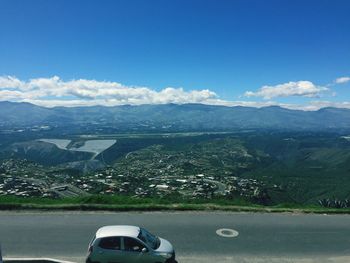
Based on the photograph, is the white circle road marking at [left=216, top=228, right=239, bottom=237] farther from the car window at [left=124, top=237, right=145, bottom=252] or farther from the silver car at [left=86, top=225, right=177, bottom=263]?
the car window at [left=124, top=237, right=145, bottom=252]

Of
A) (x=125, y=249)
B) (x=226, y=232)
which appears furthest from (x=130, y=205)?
(x=125, y=249)

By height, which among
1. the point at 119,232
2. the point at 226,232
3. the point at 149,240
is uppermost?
the point at 119,232

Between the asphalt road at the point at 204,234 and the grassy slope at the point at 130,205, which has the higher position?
the grassy slope at the point at 130,205

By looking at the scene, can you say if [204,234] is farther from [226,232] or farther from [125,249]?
[125,249]

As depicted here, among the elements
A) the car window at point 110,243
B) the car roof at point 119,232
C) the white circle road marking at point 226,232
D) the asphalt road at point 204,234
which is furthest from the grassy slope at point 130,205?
the car window at point 110,243

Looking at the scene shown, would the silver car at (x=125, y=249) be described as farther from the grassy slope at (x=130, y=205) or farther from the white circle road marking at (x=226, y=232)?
the grassy slope at (x=130, y=205)

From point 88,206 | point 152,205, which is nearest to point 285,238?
point 152,205

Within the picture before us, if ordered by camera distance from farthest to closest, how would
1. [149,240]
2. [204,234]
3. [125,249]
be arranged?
[204,234] < [149,240] < [125,249]
